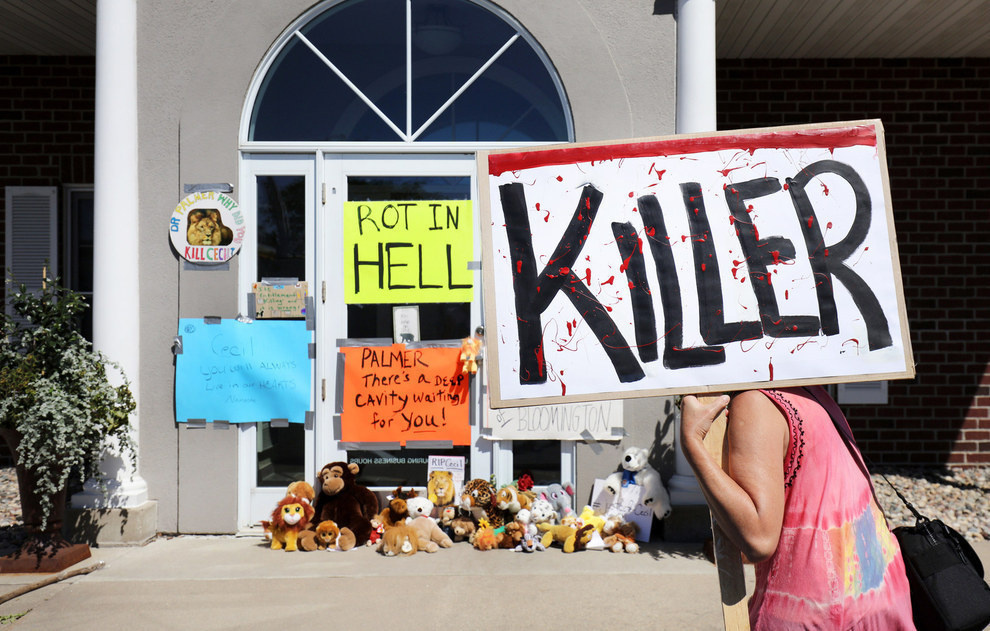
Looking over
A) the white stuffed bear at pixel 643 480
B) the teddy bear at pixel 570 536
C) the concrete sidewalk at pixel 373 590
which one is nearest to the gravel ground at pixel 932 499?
the concrete sidewalk at pixel 373 590

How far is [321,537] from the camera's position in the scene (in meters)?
4.50

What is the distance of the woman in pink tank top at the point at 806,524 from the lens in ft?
4.74

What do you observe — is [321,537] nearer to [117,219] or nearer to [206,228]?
[206,228]

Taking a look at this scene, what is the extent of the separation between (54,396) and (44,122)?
12.4ft

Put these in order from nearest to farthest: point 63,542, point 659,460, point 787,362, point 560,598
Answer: point 787,362, point 560,598, point 63,542, point 659,460

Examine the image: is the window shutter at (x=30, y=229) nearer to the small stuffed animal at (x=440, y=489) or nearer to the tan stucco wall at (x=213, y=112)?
the tan stucco wall at (x=213, y=112)

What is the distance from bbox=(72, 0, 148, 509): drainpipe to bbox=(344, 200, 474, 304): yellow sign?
150 cm

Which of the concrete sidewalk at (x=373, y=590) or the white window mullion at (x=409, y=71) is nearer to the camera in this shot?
the concrete sidewalk at (x=373, y=590)

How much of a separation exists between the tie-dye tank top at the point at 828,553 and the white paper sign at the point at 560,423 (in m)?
3.24

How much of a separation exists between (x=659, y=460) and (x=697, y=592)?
1120 millimetres

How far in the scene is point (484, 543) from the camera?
4.45m

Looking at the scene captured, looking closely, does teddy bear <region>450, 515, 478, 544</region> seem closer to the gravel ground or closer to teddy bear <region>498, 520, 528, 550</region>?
teddy bear <region>498, 520, 528, 550</region>

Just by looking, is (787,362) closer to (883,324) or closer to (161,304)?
(883,324)

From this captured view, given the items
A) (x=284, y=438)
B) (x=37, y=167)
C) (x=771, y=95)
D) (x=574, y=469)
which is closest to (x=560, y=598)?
(x=574, y=469)
